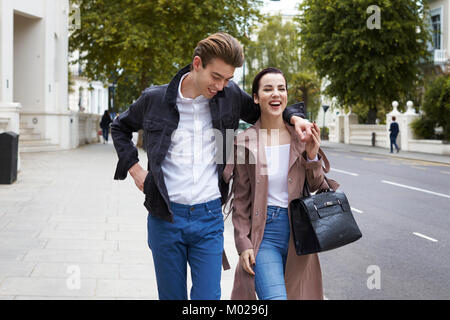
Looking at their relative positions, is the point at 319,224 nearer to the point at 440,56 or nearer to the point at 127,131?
the point at 127,131

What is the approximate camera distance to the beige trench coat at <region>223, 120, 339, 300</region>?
125 inches

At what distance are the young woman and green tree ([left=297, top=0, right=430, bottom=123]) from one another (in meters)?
29.4

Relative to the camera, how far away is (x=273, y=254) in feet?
10.4

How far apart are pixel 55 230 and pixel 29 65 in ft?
61.4

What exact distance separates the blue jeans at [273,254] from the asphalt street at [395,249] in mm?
2138

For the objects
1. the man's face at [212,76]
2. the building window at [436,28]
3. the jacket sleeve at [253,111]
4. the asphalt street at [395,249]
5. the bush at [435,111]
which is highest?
the building window at [436,28]

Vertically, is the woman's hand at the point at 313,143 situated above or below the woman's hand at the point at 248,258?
above

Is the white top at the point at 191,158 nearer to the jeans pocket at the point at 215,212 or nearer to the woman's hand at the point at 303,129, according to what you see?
the jeans pocket at the point at 215,212

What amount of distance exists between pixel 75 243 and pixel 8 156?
5809mm

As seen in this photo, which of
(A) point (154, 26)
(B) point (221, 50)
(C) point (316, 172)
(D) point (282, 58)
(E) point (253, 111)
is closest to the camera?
(B) point (221, 50)

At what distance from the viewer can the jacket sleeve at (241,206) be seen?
3213mm

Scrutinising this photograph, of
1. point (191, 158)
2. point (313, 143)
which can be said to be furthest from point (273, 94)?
point (191, 158)

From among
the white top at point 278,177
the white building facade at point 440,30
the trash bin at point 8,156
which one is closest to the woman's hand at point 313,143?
the white top at point 278,177
